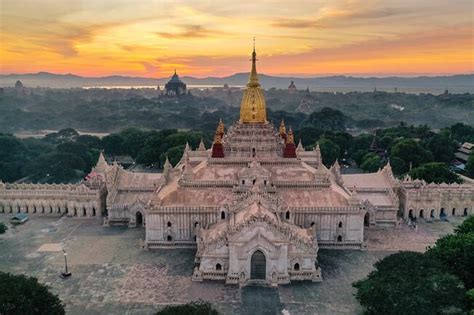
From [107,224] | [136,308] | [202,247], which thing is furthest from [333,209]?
[107,224]

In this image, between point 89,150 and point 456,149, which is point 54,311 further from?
point 456,149

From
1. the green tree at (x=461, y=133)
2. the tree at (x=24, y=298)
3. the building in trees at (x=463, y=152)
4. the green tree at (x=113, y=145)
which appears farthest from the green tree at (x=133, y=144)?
the green tree at (x=461, y=133)

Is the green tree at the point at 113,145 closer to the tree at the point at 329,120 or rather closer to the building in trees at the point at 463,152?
the tree at the point at 329,120

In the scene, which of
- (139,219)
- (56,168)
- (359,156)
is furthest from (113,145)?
(359,156)

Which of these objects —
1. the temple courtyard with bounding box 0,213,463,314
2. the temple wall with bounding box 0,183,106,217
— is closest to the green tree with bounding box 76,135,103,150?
the temple wall with bounding box 0,183,106,217

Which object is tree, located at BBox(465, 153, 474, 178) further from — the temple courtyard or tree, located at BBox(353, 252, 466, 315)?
tree, located at BBox(353, 252, 466, 315)

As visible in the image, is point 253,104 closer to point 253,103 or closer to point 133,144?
point 253,103
